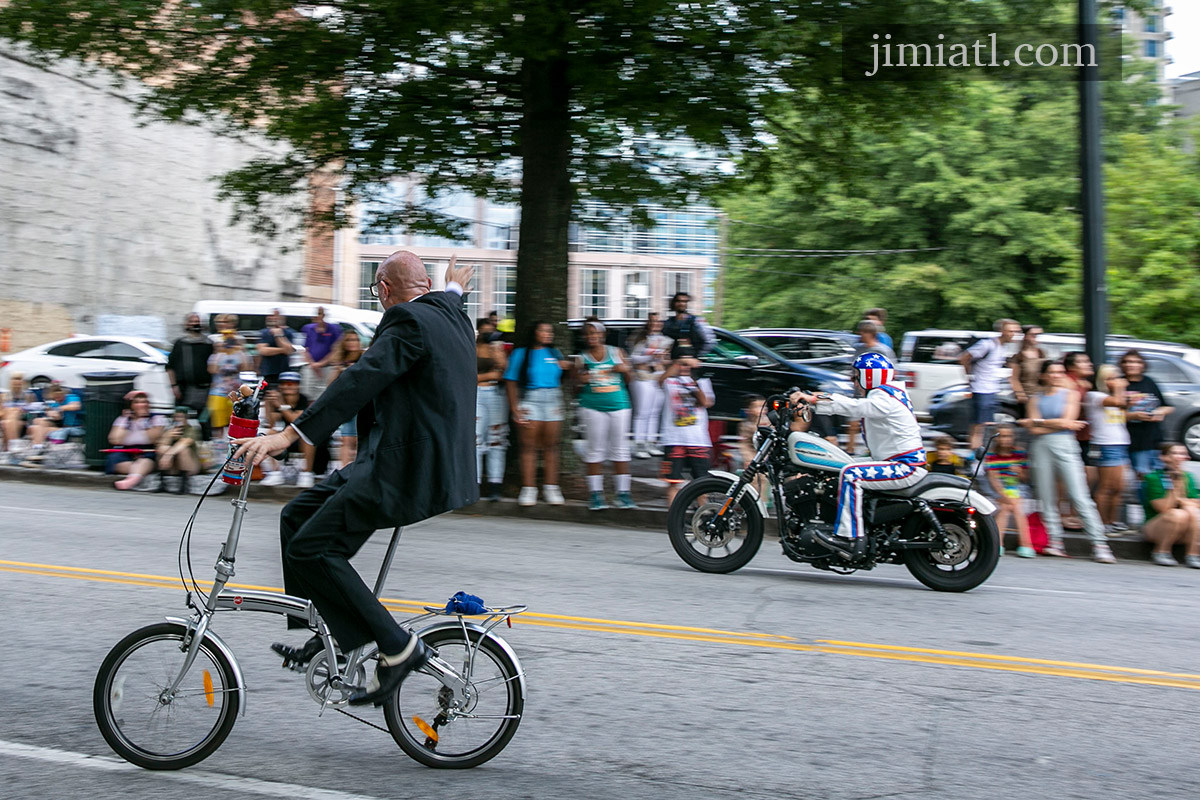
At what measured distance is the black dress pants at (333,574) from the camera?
13.7 ft

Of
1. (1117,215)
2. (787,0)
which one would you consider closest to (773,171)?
(787,0)

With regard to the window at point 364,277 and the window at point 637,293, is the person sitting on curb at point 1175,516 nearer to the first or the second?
the window at point 364,277

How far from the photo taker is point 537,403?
12984 millimetres

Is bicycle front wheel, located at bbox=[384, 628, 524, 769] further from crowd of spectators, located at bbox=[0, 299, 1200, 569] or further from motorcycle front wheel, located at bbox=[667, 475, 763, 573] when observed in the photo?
crowd of spectators, located at bbox=[0, 299, 1200, 569]

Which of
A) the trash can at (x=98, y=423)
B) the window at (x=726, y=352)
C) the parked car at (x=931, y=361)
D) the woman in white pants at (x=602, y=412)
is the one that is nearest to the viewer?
the woman in white pants at (x=602, y=412)

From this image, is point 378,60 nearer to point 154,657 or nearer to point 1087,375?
point 1087,375

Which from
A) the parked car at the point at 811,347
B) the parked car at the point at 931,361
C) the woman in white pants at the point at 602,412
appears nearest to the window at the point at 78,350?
the parked car at the point at 811,347

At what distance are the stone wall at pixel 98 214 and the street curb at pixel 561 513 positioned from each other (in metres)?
12.4

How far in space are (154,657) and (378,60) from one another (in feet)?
29.6

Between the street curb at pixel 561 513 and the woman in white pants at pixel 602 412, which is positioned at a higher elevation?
the woman in white pants at pixel 602 412

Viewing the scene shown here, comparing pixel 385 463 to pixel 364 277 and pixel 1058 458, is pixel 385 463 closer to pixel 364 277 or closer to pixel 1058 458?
pixel 1058 458

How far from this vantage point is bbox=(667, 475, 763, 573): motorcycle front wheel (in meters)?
9.27

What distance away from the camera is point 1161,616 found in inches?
326

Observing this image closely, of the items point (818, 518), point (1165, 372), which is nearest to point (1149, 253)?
point (1165, 372)
